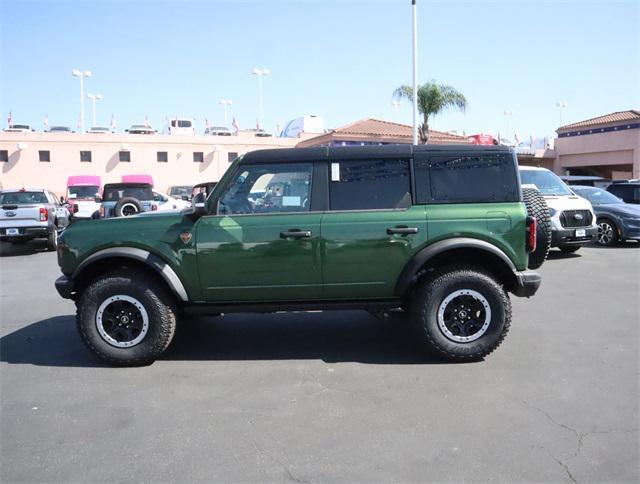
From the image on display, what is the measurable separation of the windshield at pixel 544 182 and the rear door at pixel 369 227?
7327 mm

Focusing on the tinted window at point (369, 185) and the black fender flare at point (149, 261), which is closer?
the black fender flare at point (149, 261)

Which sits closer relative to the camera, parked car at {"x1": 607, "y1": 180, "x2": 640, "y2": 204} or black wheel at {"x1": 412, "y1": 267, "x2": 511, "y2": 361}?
black wheel at {"x1": 412, "y1": 267, "x2": 511, "y2": 361}

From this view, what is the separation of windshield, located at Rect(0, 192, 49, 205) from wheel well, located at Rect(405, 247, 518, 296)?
12479 millimetres

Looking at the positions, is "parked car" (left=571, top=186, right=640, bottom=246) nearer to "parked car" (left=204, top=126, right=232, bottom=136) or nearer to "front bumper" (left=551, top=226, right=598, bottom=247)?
"front bumper" (left=551, top=226, right=598, bottom=247)

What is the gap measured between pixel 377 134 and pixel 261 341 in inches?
1059

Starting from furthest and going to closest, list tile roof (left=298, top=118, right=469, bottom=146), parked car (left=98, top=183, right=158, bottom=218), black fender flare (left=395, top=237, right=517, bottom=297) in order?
tile roof (left=298, top=118, right=469, bottom=146) → parked car (left=98, top=183, right=158, bottom=218) → black fender flare (left=395, top=237, right=517, bottom=297)

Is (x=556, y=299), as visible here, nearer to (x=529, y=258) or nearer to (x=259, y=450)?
(x=529, y=258)

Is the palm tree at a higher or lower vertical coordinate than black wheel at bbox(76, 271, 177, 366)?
A: higher

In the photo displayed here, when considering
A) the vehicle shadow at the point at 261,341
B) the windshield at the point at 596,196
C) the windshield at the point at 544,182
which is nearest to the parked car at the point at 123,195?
the vehicle shadow at the point at 261,341

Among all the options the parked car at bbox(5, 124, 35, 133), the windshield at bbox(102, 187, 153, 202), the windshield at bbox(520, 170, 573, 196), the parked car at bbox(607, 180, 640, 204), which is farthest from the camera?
the parked car at bbox(5, 124, 35, 133)

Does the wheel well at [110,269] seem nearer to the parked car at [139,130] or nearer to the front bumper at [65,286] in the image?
the front bumper at [65,286]

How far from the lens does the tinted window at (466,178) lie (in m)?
4.81

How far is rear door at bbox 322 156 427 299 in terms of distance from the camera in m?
4.69

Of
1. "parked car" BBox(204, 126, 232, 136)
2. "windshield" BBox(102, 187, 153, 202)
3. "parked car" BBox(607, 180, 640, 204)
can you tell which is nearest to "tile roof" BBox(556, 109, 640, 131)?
"parked car" BBox(607, 180, 640, 204)
